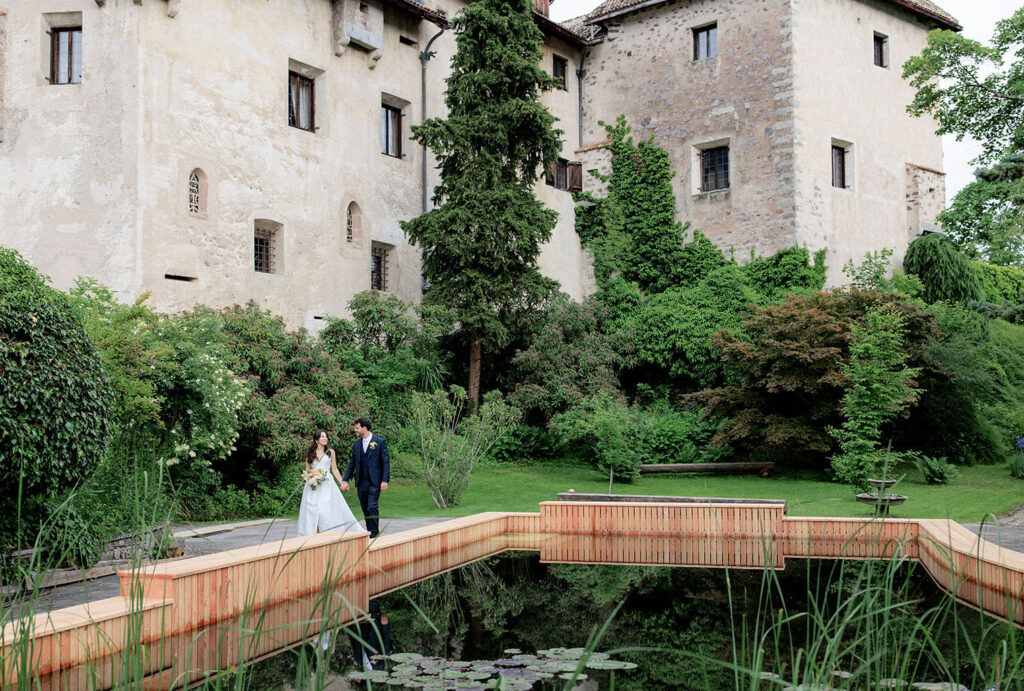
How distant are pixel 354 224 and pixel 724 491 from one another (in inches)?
381

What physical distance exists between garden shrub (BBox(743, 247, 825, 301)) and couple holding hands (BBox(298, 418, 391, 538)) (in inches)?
574

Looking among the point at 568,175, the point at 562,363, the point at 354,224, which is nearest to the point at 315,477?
the point at 562,363

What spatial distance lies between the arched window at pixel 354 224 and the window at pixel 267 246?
1.89 metres

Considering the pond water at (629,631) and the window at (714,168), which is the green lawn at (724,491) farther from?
the window at (714,168)

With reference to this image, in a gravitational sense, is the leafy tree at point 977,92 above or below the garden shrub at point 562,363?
above

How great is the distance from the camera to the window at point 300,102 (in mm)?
19828

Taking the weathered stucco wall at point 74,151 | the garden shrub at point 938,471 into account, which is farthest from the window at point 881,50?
the weathered stucco wall at point 74,151

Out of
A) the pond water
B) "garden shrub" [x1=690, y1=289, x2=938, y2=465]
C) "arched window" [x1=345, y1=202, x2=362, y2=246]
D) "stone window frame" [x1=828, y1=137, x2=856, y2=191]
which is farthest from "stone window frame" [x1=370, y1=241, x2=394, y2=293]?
the pond water

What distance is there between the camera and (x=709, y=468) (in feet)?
60.2

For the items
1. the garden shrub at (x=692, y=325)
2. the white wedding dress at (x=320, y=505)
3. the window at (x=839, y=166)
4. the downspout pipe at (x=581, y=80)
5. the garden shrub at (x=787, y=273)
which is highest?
the downspout pipe at (x=581, y=80)

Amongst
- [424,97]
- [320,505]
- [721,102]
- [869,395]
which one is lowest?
[320,505]

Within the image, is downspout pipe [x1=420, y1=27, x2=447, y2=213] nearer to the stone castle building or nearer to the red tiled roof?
the stone castle building

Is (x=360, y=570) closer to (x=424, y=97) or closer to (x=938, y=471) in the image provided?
(x=938, y=471)

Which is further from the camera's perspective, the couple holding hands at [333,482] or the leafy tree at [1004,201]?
the leafy tree at [1004,201]
